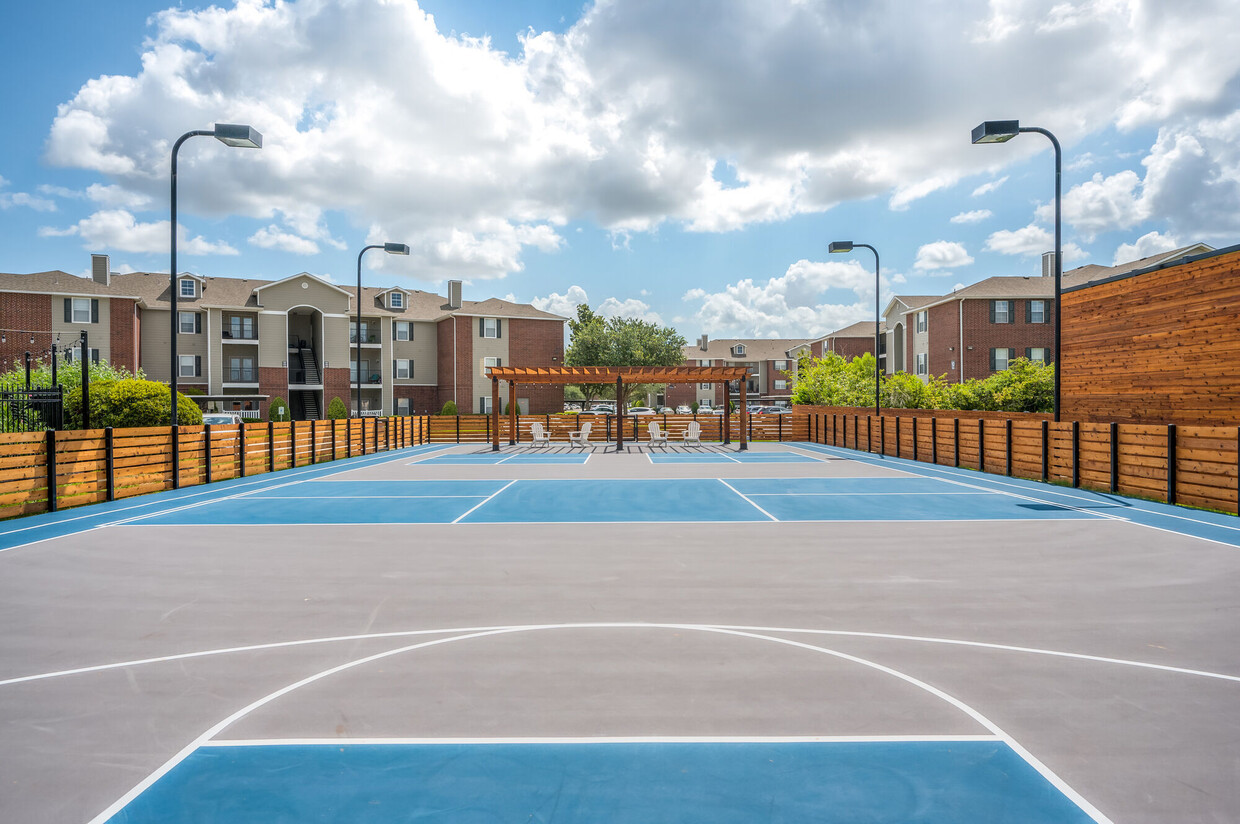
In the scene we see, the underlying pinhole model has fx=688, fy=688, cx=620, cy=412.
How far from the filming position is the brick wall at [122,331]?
4053cm

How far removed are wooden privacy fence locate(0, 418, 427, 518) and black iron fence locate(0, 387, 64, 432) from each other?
2.45 metres

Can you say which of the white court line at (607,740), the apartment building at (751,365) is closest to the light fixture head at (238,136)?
the white court line at (607,740)

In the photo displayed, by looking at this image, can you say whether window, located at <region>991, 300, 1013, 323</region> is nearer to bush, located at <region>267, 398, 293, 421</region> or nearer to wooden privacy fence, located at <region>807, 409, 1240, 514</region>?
wooden privacy fence, located at <region>807, 409, 1240, 514</region>

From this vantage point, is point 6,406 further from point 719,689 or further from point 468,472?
point 719,689

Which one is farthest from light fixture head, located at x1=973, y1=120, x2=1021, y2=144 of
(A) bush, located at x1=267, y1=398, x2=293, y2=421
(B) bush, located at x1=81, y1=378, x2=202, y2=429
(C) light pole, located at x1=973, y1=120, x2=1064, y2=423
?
(A) bush, located at x1=267, y1=398, x2=293, y2=421

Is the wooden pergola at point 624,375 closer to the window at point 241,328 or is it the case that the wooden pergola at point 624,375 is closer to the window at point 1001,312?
the window at point 1001,312

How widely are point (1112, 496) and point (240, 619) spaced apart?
16.3m

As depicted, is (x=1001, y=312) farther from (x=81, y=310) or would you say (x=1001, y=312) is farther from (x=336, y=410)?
(x=81, y=310)

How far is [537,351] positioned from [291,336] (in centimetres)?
1715

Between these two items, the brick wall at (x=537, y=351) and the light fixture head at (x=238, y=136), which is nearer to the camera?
the light fixture head at (x=238, y=136)

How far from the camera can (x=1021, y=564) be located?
330 inches

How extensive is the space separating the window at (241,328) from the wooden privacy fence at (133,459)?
24701mm

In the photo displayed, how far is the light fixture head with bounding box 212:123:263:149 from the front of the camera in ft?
44.1

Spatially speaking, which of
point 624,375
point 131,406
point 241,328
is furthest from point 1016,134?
point 241,328
